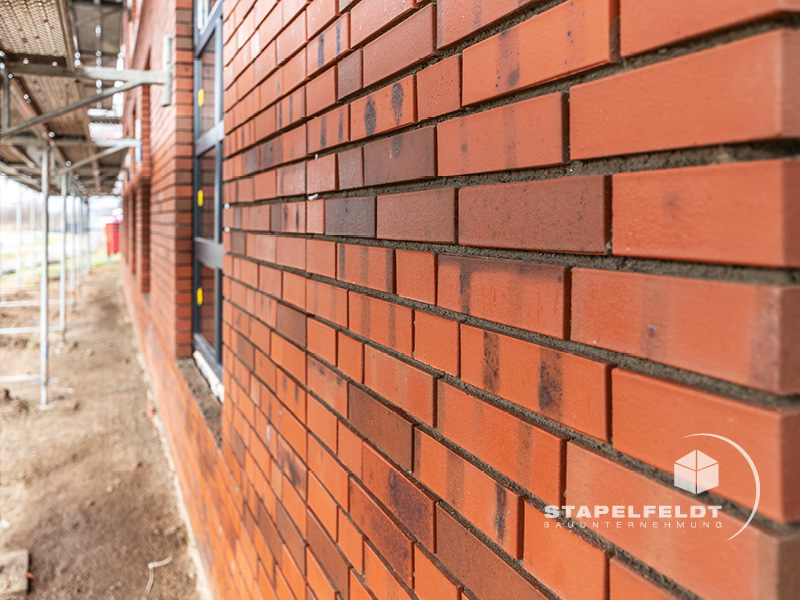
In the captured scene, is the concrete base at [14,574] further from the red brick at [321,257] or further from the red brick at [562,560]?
the red brick at [562,560]

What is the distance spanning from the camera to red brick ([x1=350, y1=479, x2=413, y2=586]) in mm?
1089

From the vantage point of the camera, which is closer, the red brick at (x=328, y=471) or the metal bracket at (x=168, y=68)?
the red brick at (x=328, y=471)

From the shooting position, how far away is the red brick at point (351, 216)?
1230mm

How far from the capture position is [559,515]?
0.75 m

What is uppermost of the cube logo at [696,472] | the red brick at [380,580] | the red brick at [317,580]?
the cube logo at [696,472]

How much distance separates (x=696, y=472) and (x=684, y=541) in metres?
0.07

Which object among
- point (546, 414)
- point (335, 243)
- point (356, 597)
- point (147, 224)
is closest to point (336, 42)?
point (335, 243)

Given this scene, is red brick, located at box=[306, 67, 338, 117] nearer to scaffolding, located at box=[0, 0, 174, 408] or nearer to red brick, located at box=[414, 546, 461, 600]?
red brick, located at box=[414, 546, 461, 600]

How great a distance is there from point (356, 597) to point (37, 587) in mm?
3117

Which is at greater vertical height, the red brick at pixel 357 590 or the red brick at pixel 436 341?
the red brick at pixel 436 341

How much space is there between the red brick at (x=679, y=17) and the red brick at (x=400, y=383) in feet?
1.99

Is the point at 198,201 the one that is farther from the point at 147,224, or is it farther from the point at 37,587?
the point at 147,224

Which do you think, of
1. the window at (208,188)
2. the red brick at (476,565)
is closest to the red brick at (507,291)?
the red brick at (476,565)

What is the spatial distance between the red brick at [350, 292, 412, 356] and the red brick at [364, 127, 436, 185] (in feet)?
0.82
